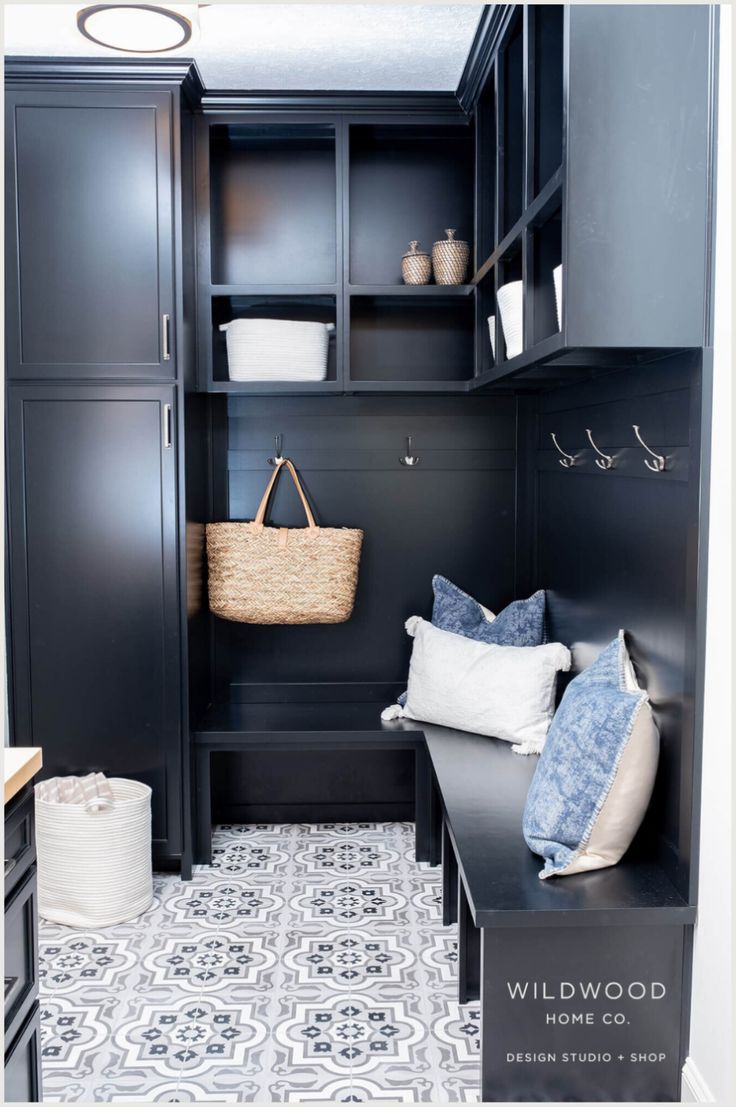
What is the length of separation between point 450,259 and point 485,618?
4.13ft

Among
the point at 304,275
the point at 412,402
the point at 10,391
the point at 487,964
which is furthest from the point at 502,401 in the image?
the point at 487,964

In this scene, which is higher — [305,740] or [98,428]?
[98,428]

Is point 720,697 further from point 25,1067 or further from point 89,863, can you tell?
point 89,863

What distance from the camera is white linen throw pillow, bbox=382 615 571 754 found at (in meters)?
2.99

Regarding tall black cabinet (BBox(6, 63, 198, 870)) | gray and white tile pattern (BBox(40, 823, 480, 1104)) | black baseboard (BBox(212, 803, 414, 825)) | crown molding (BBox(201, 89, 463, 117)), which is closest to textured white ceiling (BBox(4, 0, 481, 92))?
crown molding (BBox(201, 89, 463, 117))

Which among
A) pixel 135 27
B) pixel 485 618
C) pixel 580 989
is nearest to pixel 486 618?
pixel 485 618

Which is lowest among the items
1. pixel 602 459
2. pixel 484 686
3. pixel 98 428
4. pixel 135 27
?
pixel 484 686

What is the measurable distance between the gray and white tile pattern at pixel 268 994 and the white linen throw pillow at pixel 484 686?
21.9 inches

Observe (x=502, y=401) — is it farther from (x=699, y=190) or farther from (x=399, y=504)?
(x=699, y=190)

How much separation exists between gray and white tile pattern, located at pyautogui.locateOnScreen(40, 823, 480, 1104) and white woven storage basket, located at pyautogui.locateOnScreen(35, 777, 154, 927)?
55 millimetres

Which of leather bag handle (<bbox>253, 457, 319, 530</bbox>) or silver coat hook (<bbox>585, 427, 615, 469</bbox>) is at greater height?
silver coat hook (<bbox>585, 427, 615, 469</bbox>)

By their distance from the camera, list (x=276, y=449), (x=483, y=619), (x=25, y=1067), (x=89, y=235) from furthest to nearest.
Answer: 1. (x=276, y=449)
2. (x=483, y=619)
3. (x=89, y=235)
4. (x=25, y=1067)

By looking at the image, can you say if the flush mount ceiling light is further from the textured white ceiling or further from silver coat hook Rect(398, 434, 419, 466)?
silver coat hook Rect(398, 434, 419, 466)

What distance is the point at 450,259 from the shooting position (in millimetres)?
3301
